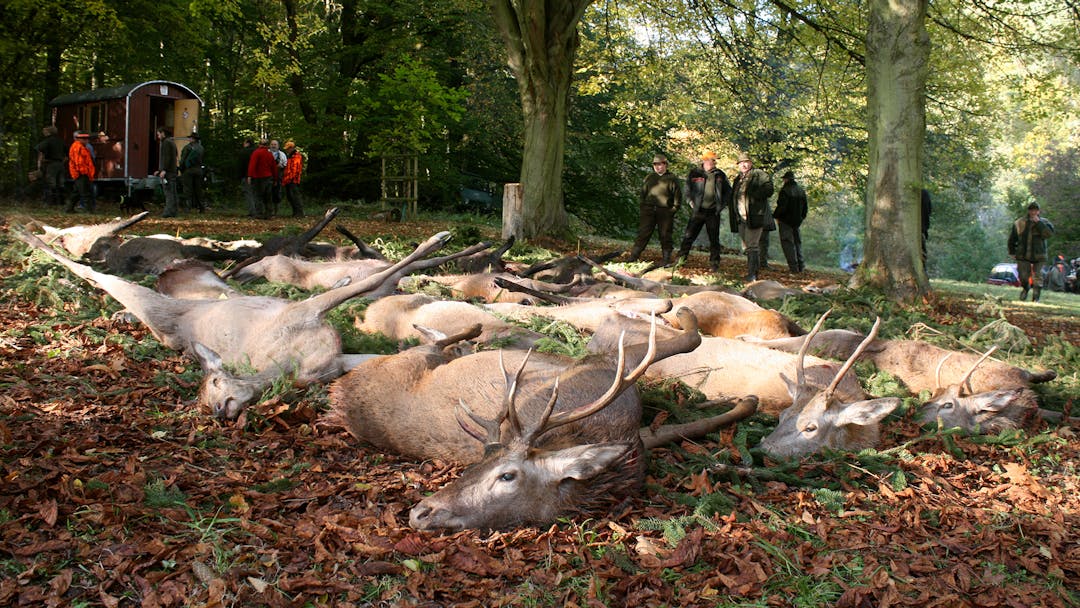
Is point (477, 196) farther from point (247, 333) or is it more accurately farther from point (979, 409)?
point (979, 409)

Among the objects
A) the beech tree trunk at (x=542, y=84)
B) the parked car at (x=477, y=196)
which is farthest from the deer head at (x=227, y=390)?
the parked car at (x=477, y=196)

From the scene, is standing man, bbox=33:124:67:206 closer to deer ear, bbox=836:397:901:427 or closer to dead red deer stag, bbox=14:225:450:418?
dead red deer stag, bbox=14:225:450:418

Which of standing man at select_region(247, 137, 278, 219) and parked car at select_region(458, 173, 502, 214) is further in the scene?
parked car at select_region(458, 173, 502, 214)

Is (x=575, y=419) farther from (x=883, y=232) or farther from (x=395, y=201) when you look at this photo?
(x=395, y=201)

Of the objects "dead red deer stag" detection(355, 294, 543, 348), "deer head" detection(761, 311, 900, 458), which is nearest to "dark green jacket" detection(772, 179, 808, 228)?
"dead red deer stag" detection(355, 294, 543, 348)

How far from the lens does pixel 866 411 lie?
17.3 ft

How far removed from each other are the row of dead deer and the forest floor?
0.55 ft

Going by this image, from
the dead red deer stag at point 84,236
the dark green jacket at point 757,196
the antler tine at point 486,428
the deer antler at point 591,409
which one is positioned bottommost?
the antler tine at point 486,428

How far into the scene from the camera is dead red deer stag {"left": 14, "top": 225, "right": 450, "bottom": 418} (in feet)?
17.9

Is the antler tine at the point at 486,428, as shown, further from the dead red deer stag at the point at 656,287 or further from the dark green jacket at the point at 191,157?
the dark green jacket at the point at 191,157

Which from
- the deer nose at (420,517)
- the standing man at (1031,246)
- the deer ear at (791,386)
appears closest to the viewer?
the deer nose at (420,517)

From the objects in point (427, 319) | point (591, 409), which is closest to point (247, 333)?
point (427, 319)

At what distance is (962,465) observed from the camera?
535 centimetres

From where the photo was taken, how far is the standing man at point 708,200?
14602 mm
